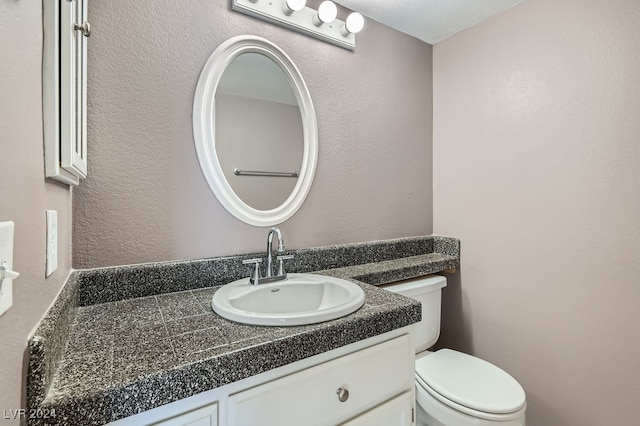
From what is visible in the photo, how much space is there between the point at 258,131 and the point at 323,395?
3.16ft

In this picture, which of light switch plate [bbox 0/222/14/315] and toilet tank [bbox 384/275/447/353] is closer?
light switch plate [bbox 0/222/14/315]

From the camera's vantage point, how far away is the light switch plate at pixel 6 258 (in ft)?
1.13

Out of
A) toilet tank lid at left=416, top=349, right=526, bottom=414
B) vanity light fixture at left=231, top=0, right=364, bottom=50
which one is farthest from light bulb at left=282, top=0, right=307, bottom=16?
toilet tank lid at left=416, top=349, right=526, bottom=414

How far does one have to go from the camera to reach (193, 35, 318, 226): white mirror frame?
111cm

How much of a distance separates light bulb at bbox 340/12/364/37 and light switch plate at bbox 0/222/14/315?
4.78 ft

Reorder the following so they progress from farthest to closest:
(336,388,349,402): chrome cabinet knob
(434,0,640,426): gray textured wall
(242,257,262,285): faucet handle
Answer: (434,0,640,426): gray textured wall
(242,257,262,285): faucet handle
(336,388,349,402): chrome cabinet knob

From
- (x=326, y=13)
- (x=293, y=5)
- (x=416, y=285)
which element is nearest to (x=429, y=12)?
(x=326, y=13)

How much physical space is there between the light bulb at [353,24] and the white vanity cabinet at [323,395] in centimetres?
131

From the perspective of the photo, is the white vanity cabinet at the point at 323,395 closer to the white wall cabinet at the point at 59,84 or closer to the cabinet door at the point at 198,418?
the cabinet door at the point at 198,418

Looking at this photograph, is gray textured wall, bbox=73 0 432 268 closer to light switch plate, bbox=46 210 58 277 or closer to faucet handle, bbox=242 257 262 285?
faucet handle, bbox=242 257 262 285

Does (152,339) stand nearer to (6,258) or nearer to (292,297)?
(6,258)

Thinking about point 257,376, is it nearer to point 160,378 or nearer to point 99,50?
point 160,378

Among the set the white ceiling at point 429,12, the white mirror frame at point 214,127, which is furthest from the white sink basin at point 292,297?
the white ceiling at point 429,12

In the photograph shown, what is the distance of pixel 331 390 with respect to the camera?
2.47 ft
